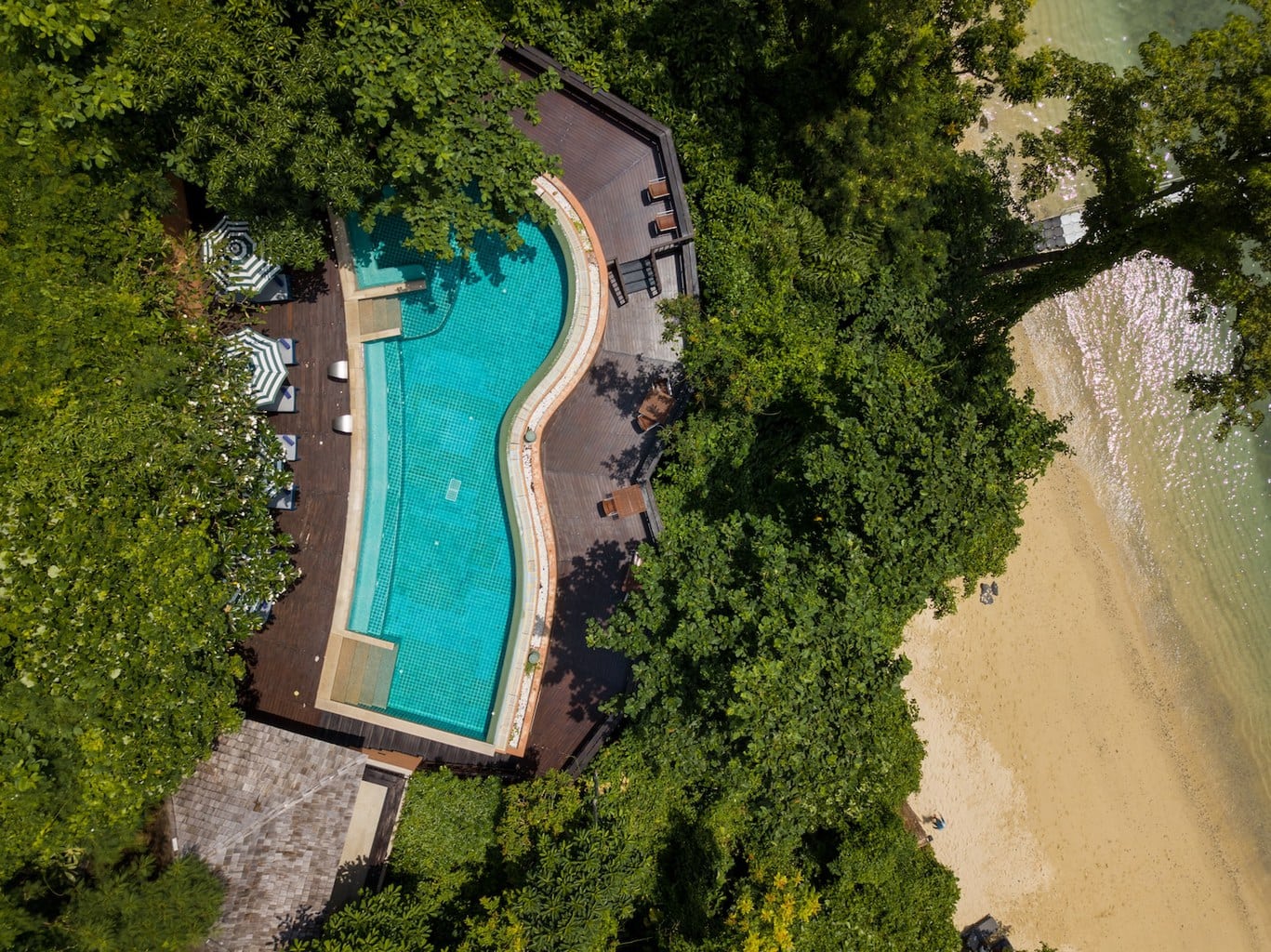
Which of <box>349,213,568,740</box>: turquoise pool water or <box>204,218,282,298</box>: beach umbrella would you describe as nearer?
<box>204,218,282,298</box>: beach umbrella

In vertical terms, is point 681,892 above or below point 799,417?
below

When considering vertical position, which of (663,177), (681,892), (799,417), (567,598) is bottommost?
(681,892)

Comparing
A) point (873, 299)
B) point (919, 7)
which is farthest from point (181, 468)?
point (919, 7)

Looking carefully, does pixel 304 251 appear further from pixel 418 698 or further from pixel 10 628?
pixel 418 698

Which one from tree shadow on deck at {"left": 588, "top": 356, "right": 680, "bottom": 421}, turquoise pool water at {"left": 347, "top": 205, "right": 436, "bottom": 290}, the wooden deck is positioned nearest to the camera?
the wooden deck

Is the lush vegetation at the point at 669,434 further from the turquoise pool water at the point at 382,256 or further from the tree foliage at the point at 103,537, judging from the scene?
the turquoise pool water at the point at 382,256

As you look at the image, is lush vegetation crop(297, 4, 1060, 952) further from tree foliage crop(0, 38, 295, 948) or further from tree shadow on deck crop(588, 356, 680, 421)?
tree foliage crop(0, 38, 295, 948)

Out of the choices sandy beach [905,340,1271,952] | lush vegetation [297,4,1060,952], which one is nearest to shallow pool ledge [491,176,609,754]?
lush vegetation [297,4,1060,952]

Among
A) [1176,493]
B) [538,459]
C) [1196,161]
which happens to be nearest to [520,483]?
[538,459]
